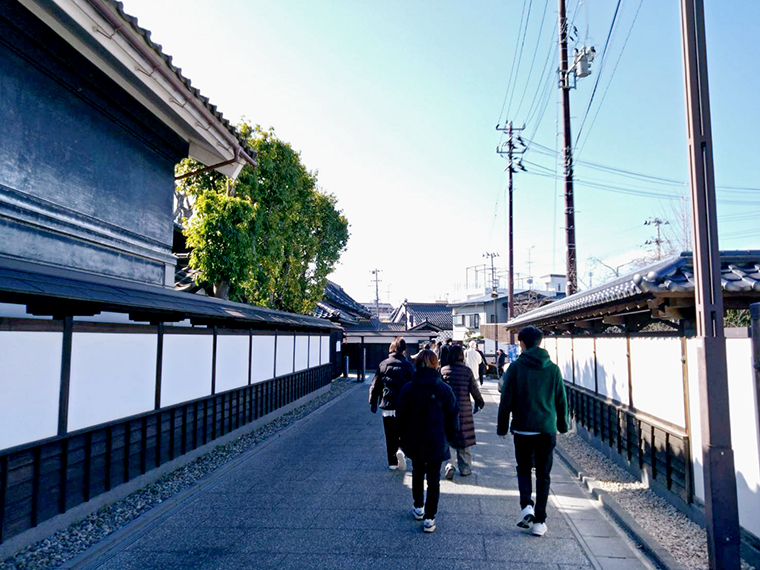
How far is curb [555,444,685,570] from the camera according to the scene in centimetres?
438

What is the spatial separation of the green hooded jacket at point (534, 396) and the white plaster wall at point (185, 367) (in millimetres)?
4975

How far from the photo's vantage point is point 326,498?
644 cm

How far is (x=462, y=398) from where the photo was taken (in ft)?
23.5

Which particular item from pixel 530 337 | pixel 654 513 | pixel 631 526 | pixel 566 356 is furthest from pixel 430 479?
pixel 566 356

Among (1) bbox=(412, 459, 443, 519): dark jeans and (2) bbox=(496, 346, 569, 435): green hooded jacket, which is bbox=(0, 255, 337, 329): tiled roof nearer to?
(1) bbox=(412, 459, 443, 519): dark jeans

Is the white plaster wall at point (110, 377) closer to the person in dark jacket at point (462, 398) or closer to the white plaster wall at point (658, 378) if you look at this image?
the person in dark jacket at point (462, 398)

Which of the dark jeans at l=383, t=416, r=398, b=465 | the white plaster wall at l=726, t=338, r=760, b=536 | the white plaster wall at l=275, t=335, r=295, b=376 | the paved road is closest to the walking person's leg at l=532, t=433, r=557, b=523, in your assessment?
the paved road

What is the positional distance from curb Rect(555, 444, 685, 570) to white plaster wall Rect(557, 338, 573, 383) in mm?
4296

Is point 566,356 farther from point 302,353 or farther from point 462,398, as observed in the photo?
point 302,353

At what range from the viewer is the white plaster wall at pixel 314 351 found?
709 inches

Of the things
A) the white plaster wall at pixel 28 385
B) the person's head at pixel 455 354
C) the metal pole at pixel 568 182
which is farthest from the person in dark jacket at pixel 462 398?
the metal pole at pixel 568 182

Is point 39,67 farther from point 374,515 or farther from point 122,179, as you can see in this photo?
point 374,515

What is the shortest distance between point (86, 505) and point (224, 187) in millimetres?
8391

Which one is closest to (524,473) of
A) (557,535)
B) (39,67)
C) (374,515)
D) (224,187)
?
(557,535)
